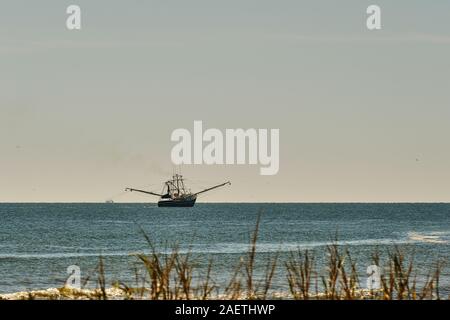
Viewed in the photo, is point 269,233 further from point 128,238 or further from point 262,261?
point 262,261

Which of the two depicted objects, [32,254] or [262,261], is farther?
[32,254]

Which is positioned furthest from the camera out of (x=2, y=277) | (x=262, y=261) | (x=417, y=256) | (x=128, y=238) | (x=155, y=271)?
(x=128, y=238)

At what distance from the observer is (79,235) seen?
103 meters

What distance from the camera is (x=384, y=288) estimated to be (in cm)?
1123

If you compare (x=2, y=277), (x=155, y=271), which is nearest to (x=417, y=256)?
(x=2, y=277)

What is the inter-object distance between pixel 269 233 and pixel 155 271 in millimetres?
96980

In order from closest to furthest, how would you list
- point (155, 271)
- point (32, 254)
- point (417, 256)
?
point (155, 271), point (417, 256), point (32, 254)
